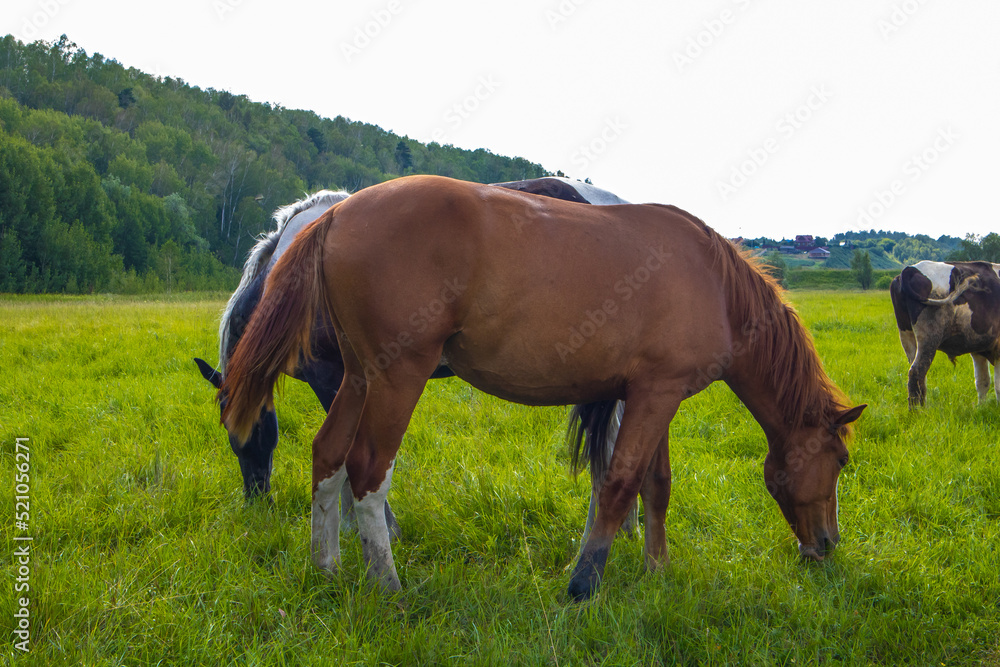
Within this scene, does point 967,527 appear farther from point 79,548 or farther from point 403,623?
point 79,548

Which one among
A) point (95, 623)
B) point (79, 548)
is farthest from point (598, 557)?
point (79, 548)

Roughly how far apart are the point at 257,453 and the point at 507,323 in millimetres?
2136

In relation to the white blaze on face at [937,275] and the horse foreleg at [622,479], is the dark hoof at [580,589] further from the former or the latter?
the white blaze on face at [937,275]

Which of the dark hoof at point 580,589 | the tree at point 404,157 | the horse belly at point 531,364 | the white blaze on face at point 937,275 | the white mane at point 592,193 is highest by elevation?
the tree at point 404,157

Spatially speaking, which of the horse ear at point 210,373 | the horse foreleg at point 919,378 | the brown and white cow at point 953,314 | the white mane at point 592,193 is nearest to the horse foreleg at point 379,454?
the horse ear at point 210,373

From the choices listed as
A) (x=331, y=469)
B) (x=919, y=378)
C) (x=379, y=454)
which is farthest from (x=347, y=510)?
(x=919, y=378)

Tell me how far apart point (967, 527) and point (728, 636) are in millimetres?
2053

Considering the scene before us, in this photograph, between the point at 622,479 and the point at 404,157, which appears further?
the point at 404,157

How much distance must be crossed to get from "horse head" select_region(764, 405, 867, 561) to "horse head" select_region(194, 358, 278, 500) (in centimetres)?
306

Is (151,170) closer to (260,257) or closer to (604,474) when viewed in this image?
(260,257)

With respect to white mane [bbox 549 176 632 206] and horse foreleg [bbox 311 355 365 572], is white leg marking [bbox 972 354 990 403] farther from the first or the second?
horse foreleg [bbox 311 355 365 572]

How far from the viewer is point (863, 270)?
49.1 metres

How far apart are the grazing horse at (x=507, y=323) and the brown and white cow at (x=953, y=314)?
412cm

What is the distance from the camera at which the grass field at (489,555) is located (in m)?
2.20
